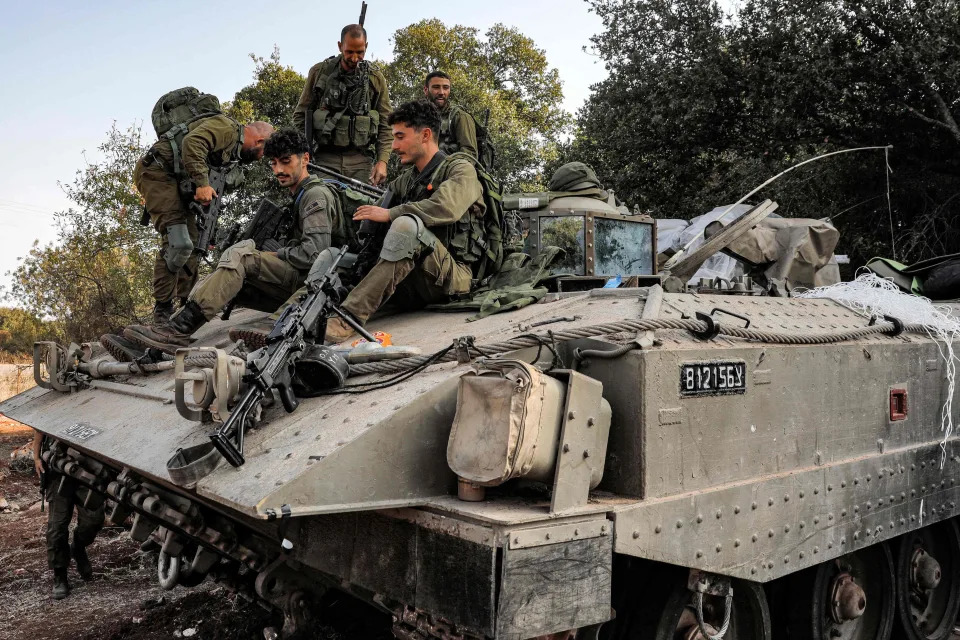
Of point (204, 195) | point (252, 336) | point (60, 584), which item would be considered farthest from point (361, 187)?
point (60, 584)

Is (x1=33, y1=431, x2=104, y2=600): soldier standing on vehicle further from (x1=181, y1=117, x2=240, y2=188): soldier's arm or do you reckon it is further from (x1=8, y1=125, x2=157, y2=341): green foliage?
(x1=8, y1=125, x2=157, y2=341): green foliage

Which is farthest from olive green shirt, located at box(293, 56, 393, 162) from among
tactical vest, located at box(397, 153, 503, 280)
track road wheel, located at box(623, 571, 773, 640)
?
track road wheel, located at box(623, 571, 773, 640)

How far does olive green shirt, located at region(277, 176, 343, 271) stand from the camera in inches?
200

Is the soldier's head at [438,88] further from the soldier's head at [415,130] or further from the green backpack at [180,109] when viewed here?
the soldier's head at [415,130]

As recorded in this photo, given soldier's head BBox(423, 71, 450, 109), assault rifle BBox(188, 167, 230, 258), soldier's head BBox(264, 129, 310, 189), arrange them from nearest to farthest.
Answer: soldier's head BBox(264, 129, 310, 189), assault rifle BBox(188, 167, 230, 258), soldier's head BBox(423, 71, 450, 109)

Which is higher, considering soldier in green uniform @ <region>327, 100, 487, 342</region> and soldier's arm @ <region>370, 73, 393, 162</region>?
soldier's arm @ <region>370, 73, 393, 162</region>

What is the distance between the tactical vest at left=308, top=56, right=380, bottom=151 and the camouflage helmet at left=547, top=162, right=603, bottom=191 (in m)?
1.77

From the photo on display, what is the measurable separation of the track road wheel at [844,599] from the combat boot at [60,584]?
14.6ft

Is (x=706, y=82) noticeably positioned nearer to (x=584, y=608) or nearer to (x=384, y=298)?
(x=384, y=298)

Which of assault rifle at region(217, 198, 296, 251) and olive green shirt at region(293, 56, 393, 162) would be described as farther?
olive green shirt at region(293, 56, 393, 162)

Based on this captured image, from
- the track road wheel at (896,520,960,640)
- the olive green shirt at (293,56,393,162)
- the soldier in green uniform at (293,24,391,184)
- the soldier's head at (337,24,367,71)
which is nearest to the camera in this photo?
the track road wheel at (896,520,960,640)

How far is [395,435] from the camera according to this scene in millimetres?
2773

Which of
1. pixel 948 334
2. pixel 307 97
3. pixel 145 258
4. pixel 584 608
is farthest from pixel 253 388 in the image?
pixel 145 258

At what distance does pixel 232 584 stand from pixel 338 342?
1.25m
